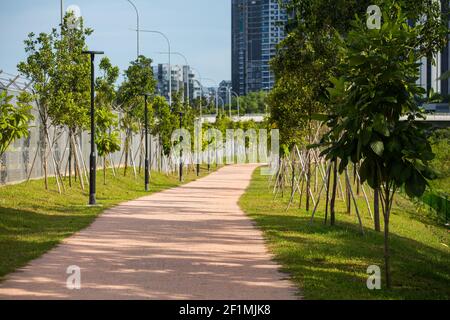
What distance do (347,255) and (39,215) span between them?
→ 9.92 meters

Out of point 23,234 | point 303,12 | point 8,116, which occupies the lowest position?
point 23,234

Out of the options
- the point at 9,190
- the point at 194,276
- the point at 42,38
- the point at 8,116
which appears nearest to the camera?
the point at 194,276

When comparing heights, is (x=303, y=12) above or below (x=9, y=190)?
above

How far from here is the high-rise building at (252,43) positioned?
118812 mm

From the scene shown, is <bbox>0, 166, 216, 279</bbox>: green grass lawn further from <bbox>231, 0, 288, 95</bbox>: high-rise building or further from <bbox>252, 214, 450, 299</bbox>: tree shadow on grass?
<bbox>231, 0, 288, 95</bbox>: high-rise building

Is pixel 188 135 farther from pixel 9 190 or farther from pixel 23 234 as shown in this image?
pixel 23 234

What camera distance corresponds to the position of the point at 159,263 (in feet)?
43.2

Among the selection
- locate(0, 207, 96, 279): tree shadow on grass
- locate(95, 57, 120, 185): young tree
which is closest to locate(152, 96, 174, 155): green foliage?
locate(95, 57, 120, 185): young tree

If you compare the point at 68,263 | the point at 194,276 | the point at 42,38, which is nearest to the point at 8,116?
the point at 42,38

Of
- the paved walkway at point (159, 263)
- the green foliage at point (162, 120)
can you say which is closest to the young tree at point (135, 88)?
the green foliage at point (162, 120)

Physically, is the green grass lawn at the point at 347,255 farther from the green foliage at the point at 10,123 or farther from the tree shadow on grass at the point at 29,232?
the green foliage at the point at 10,123

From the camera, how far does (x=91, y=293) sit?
1016cm

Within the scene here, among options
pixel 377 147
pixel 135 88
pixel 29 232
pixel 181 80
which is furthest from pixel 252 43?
pixel 377 147
